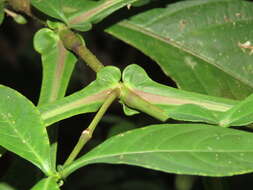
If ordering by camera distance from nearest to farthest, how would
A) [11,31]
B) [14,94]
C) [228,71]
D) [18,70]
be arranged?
[14,94] → [228,71] → [18,70] → [11,31]

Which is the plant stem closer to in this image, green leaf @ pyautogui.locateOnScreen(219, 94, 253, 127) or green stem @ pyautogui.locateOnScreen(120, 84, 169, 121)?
green stem @ pyautogui.locateOnScreen(120, 84, 169, 121)

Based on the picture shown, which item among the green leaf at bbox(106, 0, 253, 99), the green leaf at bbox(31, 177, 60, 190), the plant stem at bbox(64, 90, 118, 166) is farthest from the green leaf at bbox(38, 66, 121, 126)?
the green leaf at bbox(106, 0, 253, 99)

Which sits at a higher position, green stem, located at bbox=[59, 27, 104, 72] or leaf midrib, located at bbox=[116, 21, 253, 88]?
green stem, located at bbox=[59, 27, 104, 72]

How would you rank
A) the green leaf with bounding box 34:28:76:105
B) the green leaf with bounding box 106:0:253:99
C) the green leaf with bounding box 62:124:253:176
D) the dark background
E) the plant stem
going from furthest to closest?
the dark background → the green leaf with bounding box 106:0:253:99 → the green leaf with bounding box 34:28:76:105 → the plant stem → the green leaf with bounding box 62:124:253:176

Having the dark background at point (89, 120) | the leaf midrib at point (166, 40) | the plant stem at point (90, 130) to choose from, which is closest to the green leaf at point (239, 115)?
the plant stem at point (90, 130)

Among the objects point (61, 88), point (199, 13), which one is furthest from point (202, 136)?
point (199, 13)

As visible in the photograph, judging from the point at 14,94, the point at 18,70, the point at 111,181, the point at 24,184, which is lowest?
the point at 111,181

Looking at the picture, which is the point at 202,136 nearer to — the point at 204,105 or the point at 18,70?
the point at 204,105
